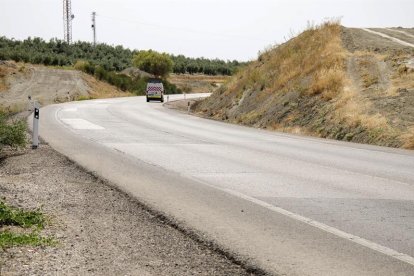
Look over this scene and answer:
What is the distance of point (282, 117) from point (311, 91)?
6.65ft

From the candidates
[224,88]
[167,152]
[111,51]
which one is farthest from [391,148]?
[111,51]

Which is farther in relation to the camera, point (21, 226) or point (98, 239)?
point (21, 226)

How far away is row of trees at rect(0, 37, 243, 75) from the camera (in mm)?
73062

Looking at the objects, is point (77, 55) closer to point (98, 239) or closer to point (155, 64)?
point (155, 64)

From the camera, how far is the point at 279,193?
8.52m

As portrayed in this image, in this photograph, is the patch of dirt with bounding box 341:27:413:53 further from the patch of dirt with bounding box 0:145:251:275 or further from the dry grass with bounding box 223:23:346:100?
the patch of dirt with bounding box 0:145:251:275

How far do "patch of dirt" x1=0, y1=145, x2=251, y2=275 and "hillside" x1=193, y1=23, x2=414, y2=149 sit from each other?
11.7 m

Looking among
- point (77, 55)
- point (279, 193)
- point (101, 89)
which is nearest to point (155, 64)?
point (77, 55)

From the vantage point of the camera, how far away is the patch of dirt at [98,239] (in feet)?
16.1

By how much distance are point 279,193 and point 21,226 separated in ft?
13.2

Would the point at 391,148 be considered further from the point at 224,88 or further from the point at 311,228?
the point at 224,88

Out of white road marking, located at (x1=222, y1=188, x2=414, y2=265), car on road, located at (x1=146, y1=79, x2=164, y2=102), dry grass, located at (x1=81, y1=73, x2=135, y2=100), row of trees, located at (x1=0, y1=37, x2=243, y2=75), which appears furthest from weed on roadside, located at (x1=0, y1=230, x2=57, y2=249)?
row of trees, located at (x1=0, y1=37, x2=243, y2=75)

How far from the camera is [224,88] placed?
125ft

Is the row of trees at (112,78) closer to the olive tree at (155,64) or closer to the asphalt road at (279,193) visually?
the olive tree at (155,64)
